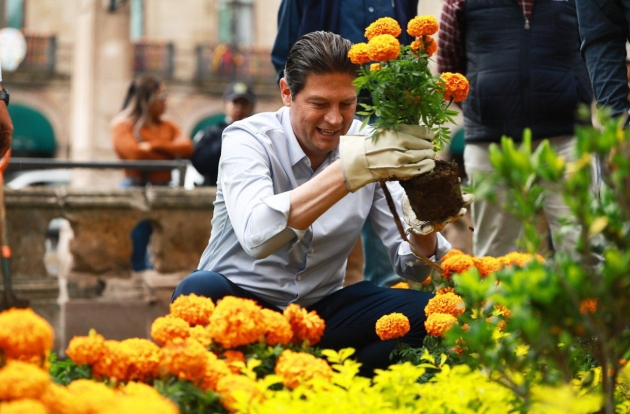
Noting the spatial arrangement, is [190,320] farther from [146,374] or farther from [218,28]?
[218,28]

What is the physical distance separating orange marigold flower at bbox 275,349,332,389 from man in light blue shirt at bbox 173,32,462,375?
2.21 feet

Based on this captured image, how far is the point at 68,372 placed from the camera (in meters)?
2.24

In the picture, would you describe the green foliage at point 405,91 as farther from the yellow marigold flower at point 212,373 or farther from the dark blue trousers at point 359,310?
the yellow marigold flower at point 212,373

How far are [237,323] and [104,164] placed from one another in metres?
4.95

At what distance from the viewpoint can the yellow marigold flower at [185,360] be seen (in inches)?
83.0

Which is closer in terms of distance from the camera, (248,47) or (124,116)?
(124,116)

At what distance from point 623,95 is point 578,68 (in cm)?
109

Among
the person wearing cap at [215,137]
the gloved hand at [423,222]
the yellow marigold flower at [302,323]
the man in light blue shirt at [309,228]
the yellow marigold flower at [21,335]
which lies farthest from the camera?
the person wearing cap at [215,137]

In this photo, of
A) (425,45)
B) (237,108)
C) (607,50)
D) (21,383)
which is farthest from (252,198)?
(237,108)

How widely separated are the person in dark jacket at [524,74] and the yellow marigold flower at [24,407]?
2985 mm

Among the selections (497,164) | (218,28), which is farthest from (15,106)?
(497,164)

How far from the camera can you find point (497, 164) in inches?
64.9

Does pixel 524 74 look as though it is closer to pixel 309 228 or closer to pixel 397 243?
pixel 397 243

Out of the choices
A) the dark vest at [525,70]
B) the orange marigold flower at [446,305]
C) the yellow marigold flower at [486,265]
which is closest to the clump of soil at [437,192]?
the orange marigold flower at [446,305]
